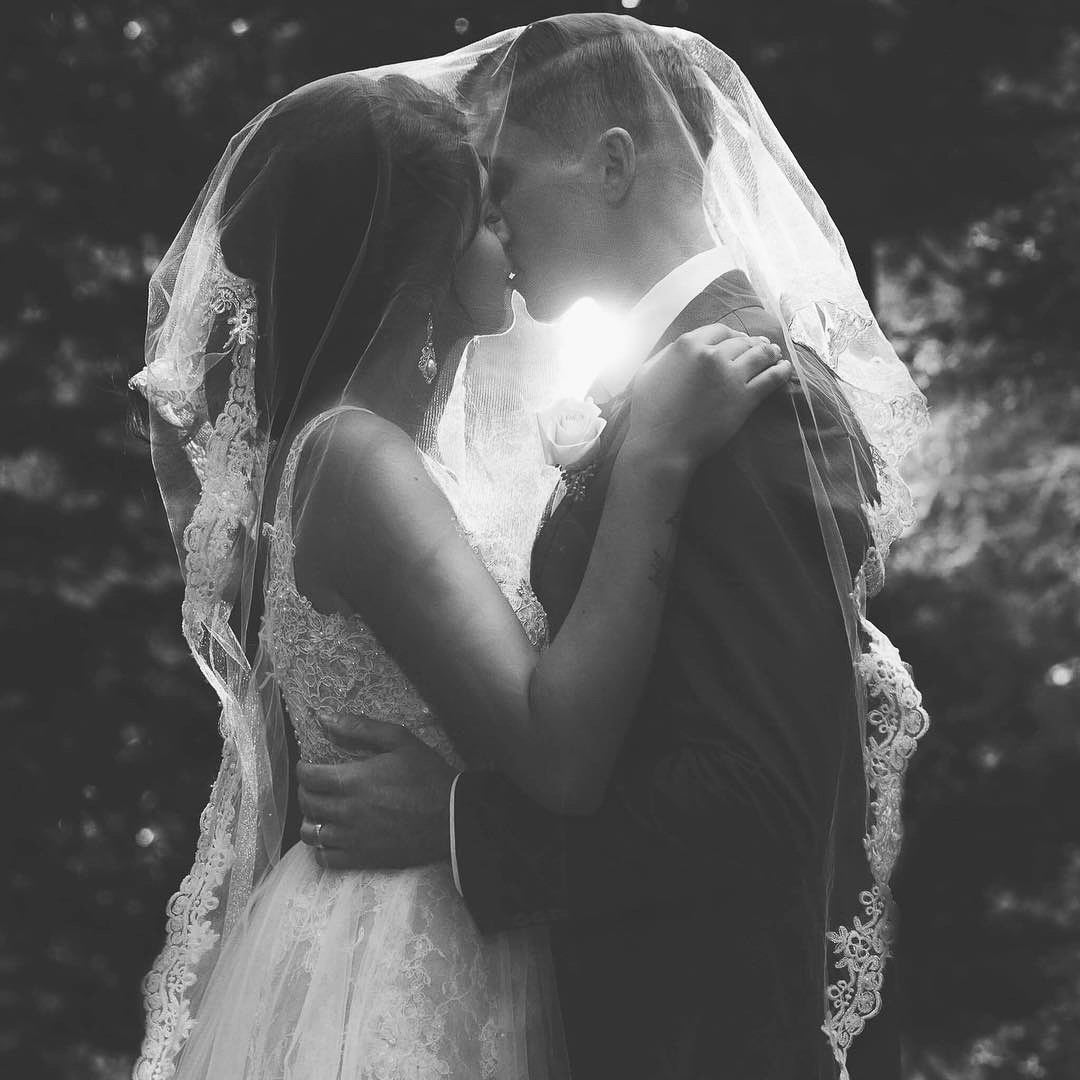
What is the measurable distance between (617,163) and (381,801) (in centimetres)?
106

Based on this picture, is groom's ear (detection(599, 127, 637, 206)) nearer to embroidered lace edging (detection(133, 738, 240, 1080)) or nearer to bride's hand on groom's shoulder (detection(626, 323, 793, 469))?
bride's hand on groom's shoulder (detection(626, 323, 793, 469))

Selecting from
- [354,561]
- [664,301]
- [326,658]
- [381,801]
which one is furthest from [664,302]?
[381,801]

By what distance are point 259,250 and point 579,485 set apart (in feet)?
2.49

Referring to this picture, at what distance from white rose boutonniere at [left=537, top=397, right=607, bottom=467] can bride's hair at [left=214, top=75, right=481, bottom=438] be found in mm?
385

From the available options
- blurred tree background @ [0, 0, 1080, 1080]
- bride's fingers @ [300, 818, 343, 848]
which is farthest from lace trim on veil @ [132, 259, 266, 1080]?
blurred tree background @ [0, 0, 1080, 1080]

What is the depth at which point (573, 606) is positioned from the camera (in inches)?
81.0

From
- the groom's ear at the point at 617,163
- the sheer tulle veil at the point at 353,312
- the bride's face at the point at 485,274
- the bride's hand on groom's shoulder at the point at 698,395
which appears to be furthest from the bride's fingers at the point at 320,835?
the groom's ear at the point at 617,163

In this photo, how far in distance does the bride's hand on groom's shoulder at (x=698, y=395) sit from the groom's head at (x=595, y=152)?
26 cm

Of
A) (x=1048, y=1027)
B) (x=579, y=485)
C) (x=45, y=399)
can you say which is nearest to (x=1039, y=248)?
(x=1048, y=1027)

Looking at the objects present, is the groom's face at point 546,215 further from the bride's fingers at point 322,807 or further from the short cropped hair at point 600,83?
the bride's fingers at point 322,807

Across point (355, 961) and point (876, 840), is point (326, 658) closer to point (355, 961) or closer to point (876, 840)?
point (355, 961)

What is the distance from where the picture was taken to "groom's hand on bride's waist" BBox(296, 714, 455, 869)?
7.41ft

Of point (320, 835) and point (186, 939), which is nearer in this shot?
point (320, 835)

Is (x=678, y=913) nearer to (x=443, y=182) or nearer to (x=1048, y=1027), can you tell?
(x=443, y=182)
